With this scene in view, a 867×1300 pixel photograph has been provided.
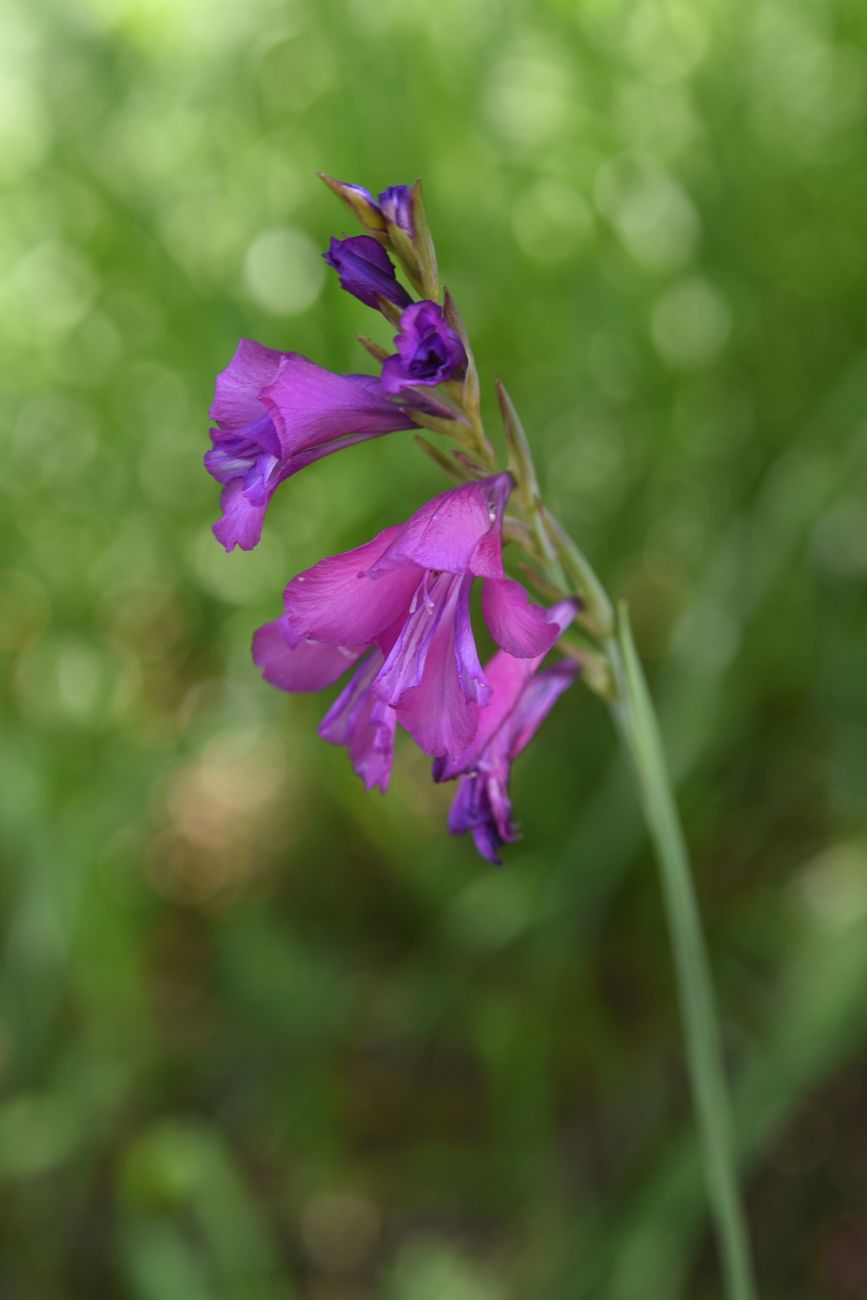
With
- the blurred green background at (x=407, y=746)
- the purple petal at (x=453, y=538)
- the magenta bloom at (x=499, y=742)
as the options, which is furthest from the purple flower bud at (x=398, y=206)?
the blurred green background at (x=407, y=746)

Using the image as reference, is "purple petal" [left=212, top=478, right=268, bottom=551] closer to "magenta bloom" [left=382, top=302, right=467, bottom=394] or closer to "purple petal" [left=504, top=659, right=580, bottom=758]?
"magenta bloom" [left=382, top=302, right=467, bottom=394]

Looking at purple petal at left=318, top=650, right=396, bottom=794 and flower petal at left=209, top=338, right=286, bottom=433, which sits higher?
flower petal at left=209, top=338, right=286, bottom=433

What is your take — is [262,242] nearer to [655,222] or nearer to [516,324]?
[516,324]

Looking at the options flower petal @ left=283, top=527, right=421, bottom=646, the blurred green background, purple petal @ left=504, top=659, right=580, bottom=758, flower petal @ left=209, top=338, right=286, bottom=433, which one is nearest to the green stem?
purple petal @ left=504, top=659, right=580, bottom=758

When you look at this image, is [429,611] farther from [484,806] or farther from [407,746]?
[407,746]

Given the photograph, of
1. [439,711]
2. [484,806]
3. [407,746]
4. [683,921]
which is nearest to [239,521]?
[439,711]

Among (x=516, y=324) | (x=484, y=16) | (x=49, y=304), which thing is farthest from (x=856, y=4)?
(x=49, y=304)
